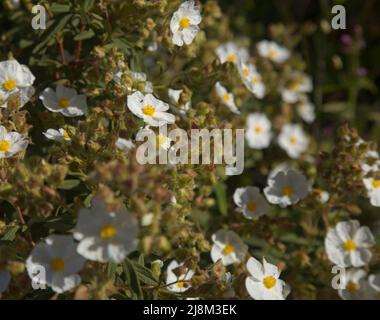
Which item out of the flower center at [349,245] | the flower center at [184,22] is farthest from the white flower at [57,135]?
the flower center at [349,245]

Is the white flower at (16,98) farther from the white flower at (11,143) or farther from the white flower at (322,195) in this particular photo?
the white flower at (322,195)

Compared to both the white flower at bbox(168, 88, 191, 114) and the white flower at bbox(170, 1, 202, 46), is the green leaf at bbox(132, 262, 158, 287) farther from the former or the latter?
the white flower at bbox(170, 1, 202, 46)

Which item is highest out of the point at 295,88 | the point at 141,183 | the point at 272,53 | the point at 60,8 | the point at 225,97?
the point at 272,53

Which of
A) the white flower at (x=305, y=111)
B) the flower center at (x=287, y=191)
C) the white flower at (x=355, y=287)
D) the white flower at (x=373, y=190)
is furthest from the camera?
the white flower at (x=305, y=111)

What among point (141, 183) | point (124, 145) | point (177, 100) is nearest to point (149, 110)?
point (124, 145)

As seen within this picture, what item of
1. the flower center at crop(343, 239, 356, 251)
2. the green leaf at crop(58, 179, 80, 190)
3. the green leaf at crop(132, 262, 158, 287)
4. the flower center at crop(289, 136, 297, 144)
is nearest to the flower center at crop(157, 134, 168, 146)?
the green leaf at crop(58, 179, 80, 190)

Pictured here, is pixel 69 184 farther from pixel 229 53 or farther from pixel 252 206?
pixel 229 53
